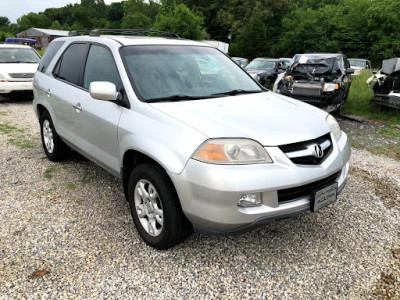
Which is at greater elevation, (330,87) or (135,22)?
(135,22)

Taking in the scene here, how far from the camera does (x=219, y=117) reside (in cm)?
258

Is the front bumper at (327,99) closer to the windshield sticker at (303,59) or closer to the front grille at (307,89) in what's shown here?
the front grille at (307,89)

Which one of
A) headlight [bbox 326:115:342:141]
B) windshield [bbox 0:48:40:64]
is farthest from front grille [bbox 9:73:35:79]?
headlight [bbox 326:115:342:141]

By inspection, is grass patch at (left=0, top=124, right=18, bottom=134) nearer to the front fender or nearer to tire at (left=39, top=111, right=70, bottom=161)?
tire at (left=39, top=111, right=70, bottom=161)

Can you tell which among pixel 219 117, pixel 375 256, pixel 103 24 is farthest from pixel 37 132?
pixel 103 24

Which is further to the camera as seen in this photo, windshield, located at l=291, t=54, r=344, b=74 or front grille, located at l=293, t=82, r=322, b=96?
windshield, located at l=291, t=54, r=344, b=74

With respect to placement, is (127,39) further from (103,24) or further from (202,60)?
(103,24)

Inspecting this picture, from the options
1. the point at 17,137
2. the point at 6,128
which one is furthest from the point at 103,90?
the point at 6,128

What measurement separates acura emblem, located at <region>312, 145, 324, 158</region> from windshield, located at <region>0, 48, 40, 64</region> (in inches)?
409

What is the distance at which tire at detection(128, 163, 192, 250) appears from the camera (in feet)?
8.06

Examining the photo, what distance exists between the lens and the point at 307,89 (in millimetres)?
8516

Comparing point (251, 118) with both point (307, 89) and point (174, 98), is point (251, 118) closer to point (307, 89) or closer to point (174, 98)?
point (174, 98)

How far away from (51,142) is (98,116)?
189 cm

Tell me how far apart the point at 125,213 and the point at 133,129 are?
109cm
